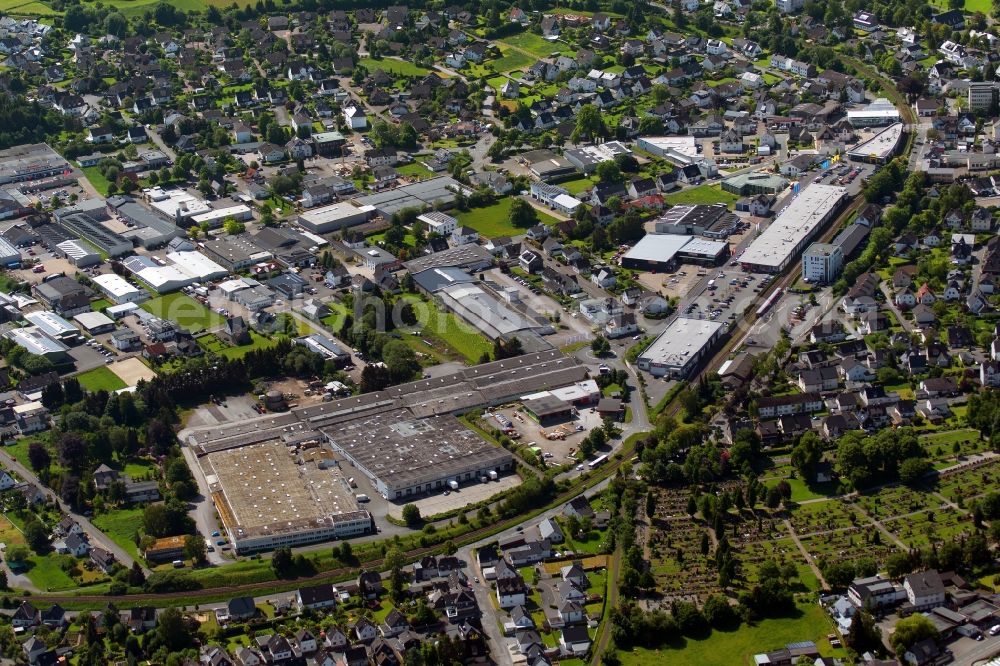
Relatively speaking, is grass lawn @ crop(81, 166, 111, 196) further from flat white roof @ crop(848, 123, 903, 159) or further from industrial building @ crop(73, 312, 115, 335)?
flat white roof @ crop(848, 123, 903, 159)

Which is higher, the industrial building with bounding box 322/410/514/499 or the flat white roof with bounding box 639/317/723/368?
the flat white roof with bounding box 639/317/723/368

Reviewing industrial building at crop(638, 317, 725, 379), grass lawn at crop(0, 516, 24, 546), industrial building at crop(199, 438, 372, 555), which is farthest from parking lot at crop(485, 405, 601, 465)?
grass lawn at crop(0, 516, 24, 546)

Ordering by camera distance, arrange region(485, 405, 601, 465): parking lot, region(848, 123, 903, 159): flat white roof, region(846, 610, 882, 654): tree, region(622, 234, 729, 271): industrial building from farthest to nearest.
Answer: region(848, 123, 903, 159): flat white roof < region(622, 234, 729, 271): industrial building < region(485, 405, 601, 465): parking lot < region(846, 610, 882, 654): tree

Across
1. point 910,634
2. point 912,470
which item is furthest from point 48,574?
point 912,470

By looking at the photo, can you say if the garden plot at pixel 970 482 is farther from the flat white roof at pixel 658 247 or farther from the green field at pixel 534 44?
the green field at pixel 534 44

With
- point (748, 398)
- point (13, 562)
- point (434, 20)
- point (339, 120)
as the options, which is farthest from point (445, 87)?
point (13, 562)

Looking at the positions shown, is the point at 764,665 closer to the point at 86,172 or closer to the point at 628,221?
the point at 628,221
